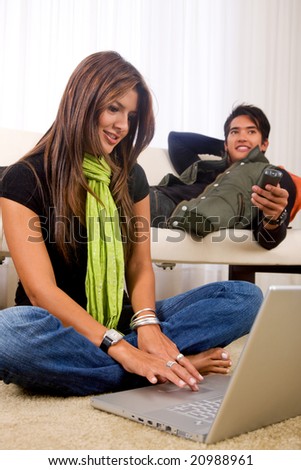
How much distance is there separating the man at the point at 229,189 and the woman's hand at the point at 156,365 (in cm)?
71

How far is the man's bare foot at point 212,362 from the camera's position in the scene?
3.69 feet

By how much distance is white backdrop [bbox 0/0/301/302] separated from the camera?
2.47m

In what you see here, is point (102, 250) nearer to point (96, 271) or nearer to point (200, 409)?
point (96, 271)

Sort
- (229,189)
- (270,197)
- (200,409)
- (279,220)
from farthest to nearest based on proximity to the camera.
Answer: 1. (229,189)
2. (279,220)
3. (270,197)
4. (200,409)

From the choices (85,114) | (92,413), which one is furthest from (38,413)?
(85,114)

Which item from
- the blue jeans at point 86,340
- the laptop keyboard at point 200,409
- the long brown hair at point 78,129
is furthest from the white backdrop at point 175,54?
the laptop keyboard at point 200,409

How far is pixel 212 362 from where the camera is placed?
3.68 feet

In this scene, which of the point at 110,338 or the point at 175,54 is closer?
the point at 110,338

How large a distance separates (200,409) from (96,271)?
399 mm

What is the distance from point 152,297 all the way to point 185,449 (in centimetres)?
49

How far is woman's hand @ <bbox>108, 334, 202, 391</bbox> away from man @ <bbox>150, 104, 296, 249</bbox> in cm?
71

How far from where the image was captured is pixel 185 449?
71 centimetres

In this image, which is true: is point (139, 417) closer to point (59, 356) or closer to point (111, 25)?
point (59, 356)

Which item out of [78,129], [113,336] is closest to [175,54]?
[78,129]
